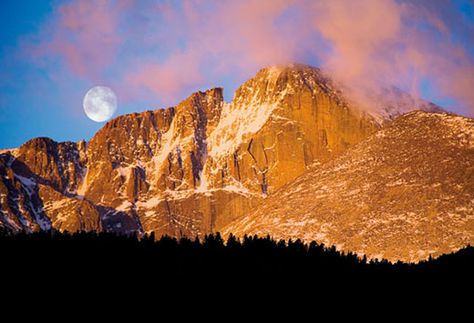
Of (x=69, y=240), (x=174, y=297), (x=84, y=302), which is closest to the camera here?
(x=84, y=302)

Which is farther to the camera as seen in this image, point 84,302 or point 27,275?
point 27,275

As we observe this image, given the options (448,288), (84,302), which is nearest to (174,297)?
(84,302)

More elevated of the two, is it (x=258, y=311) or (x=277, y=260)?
(x=277, y=260)

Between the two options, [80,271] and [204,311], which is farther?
[80,271]

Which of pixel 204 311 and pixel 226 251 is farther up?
pixel 226 251

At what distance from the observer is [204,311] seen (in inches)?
4811

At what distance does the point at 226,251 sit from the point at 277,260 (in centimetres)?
1089

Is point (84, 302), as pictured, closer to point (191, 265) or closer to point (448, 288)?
point (191, 265)

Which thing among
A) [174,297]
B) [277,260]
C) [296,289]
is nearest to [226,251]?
[277,260]

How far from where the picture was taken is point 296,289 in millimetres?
140250

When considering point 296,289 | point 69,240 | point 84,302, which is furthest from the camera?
point 69,240

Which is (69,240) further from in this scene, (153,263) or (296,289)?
(296,289)

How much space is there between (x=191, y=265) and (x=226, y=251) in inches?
653

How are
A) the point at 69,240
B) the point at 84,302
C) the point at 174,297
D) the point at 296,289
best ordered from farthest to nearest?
the point at 69,240 → the point at 296,289 → the point at 174,297 → the point at 84,302
